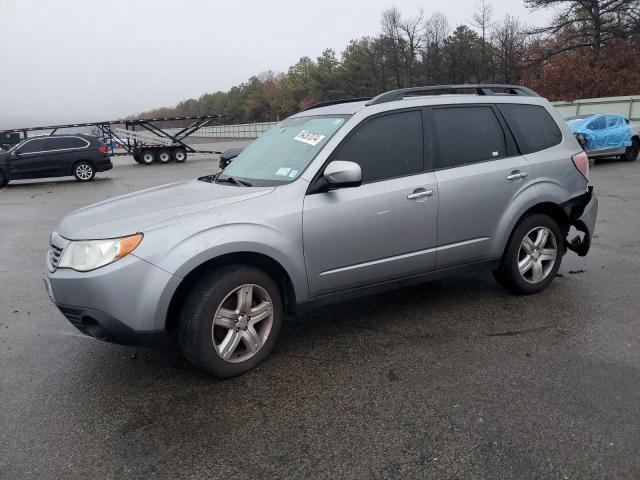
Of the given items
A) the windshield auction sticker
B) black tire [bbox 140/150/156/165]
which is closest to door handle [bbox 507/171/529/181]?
the windshield auction sticker

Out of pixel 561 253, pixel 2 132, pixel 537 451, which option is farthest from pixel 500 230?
pixel 2 132

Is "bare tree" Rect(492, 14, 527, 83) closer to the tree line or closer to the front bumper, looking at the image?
the tree line

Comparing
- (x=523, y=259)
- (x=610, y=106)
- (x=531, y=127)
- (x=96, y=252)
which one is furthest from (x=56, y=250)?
(x=610, y=106)

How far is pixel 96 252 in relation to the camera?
3305mm

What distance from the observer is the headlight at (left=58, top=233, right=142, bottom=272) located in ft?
10.6

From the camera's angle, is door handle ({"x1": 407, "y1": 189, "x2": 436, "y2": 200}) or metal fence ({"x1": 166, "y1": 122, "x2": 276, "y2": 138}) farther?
metal fence ({"x1": 166, "y1": 122, "x2": 276, "y2": 138})

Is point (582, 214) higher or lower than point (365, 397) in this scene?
higher

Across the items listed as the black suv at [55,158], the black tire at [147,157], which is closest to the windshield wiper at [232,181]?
the black suv at [55,158]

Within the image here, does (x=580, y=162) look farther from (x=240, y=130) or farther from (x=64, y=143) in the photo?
(x=240, y=130)

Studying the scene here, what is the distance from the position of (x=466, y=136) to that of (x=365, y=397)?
94.0 inches

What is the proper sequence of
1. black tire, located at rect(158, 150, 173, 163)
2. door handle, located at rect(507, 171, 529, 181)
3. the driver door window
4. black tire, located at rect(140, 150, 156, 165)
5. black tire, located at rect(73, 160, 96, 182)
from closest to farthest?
the driver door window, door handle, located at rect(507, 171, 529, 181), black tire, located at rect(73, 160, 96, 182), black tire, located at rect(140, 150, 156, 165), black tire, located at rect(158, 150, 173, 163)

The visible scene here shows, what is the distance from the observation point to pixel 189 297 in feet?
11.1

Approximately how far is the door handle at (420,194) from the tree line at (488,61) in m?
39.0

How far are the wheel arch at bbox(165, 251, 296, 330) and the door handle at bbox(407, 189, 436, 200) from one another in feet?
3.69
